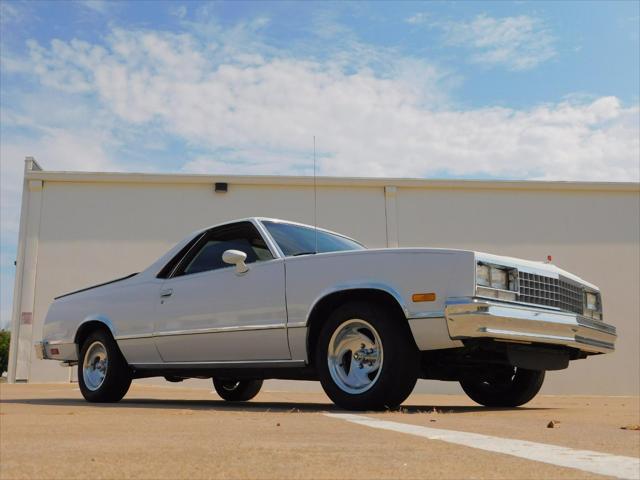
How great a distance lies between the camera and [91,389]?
770 cm

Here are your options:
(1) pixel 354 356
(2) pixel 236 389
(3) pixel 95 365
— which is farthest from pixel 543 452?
(2) pixel 236 389

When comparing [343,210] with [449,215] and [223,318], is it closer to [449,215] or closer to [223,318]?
[449,215]

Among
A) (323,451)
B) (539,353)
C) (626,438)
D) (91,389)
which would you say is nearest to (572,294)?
(539,353)

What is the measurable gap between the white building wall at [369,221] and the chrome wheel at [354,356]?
1333cm

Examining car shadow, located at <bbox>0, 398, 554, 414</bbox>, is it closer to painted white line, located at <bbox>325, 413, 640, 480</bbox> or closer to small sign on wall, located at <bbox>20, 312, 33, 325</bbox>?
painted white line, located at <bbox>325, 413, 640, 480</bbox>

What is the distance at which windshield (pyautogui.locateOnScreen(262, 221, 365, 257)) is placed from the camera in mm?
6629

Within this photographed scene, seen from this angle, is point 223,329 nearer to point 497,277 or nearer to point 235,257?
point 235,257

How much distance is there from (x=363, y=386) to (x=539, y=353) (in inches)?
54.8

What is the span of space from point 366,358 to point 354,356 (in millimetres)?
94

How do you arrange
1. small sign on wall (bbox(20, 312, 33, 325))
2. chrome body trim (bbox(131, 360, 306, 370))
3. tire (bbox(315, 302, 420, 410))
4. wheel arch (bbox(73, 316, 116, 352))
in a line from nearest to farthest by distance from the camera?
tire (bbox(315, 302, 420, 410))
chrome body trim (bbox(131, 360, 306, 370))
wheel arch (bbox(73, 316, 116, 352))
small sign on wall (bbox(20, 312, 33, 325))

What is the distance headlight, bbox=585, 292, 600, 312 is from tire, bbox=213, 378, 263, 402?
3.75m

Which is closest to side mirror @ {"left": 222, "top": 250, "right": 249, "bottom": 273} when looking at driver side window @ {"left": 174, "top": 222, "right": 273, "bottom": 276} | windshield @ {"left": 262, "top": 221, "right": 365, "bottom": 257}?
driver side window @ {"left": 174, "top": 222, "right": 273, "bottom": 276}

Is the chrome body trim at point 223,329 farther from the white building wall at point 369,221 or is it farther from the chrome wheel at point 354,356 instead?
the white building wall at point 369,221

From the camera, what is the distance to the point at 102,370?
25.5ft
